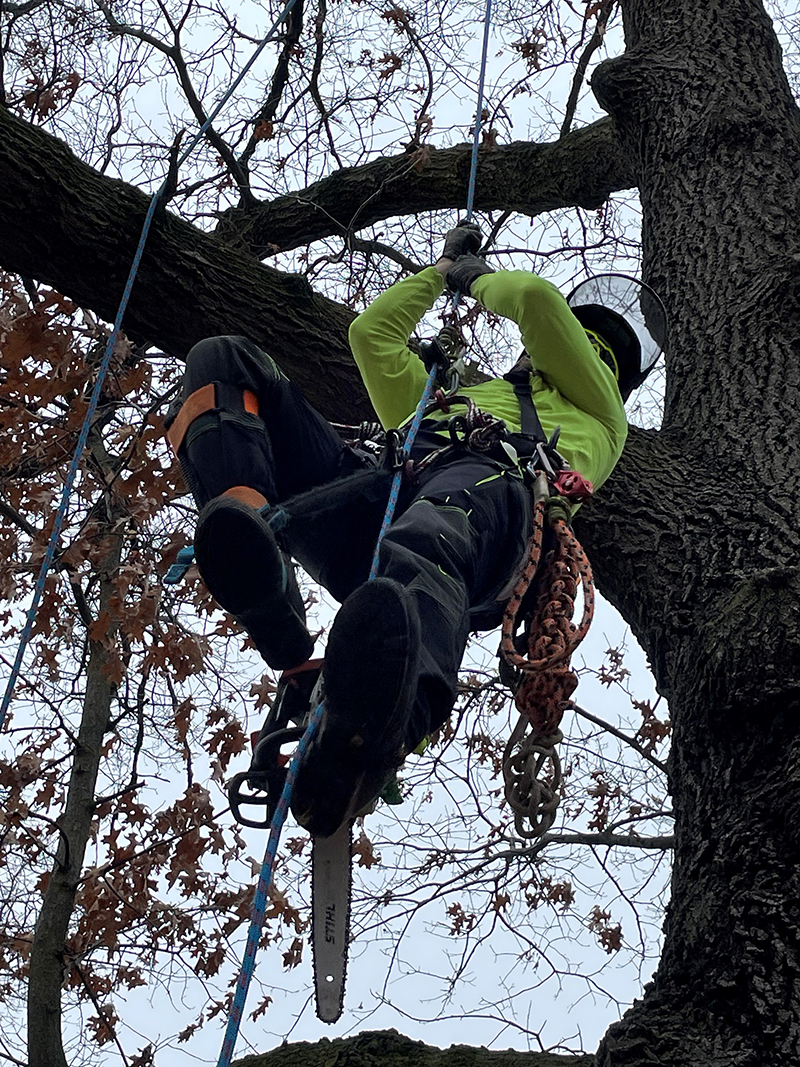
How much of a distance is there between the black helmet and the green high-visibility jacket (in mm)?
352

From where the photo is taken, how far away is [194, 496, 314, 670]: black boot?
2264 millimetres

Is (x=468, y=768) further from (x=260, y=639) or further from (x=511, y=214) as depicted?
(x=260, y=639)

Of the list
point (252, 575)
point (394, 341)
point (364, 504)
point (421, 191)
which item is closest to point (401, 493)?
point (364, 504)

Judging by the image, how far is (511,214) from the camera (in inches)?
229

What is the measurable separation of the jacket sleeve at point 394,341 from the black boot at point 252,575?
1.00 m

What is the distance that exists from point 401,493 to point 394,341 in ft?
1.88

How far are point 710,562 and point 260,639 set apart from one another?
1.25m

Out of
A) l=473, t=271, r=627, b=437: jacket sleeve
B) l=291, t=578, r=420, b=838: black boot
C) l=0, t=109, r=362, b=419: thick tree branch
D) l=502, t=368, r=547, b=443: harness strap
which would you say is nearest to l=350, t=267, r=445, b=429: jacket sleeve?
l=473, t=271, r=627, b=437: jacket sleeve

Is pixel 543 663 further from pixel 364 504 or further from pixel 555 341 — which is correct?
pixel 555 341

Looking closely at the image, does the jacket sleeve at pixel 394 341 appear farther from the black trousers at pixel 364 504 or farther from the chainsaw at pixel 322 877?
the chainsaw at pixel 322 877

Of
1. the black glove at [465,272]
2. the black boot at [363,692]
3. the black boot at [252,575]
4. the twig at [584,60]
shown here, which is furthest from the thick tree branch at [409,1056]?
the twig at [584,60]

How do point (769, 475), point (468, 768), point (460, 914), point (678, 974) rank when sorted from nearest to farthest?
point (678, 974) → point (769, 475) → point (468, 768) → point (460, 914)

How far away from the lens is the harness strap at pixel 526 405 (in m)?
3.10

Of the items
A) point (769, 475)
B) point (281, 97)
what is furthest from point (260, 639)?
point (281, 97)
